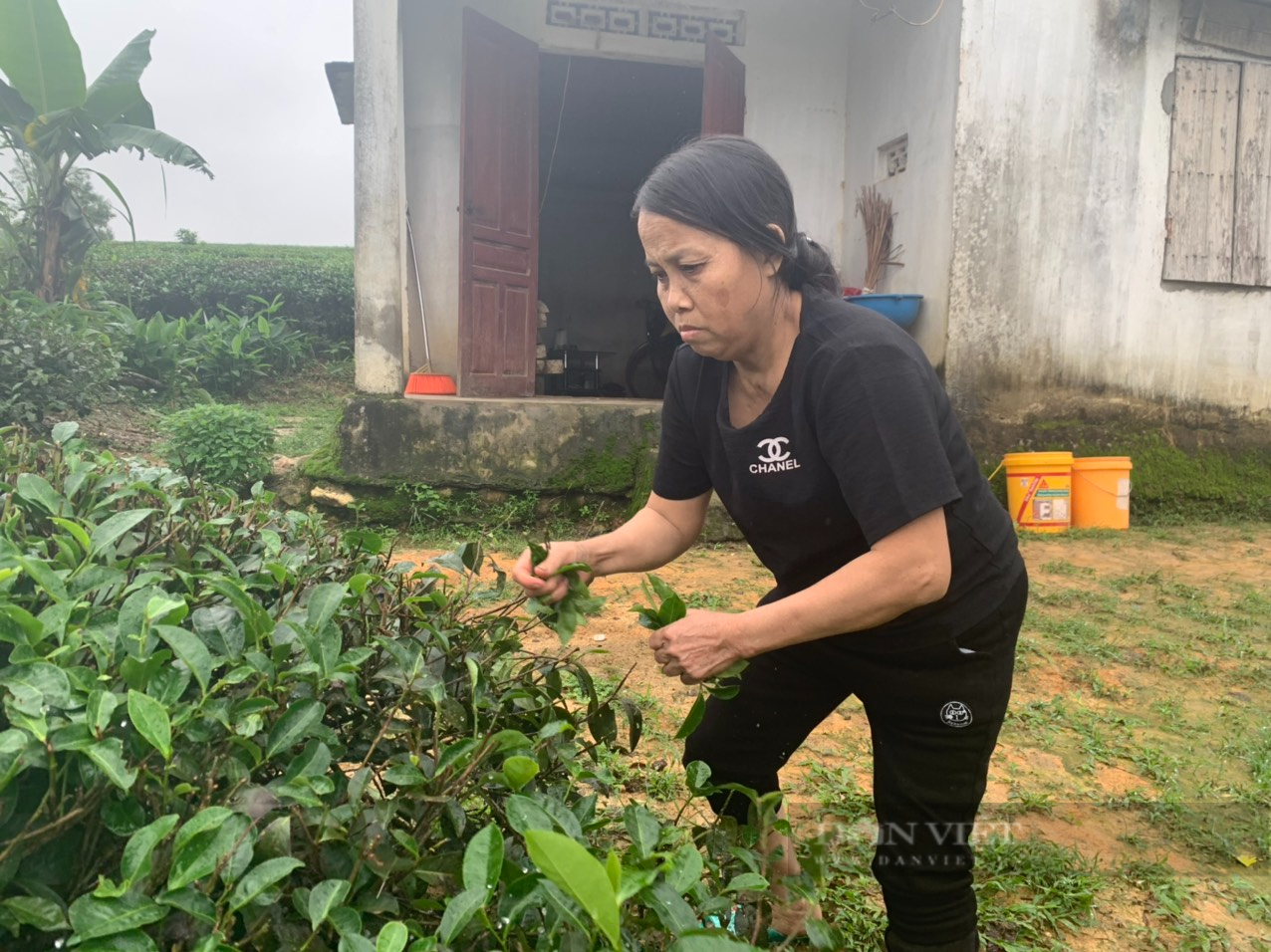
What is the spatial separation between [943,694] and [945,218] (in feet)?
17.6

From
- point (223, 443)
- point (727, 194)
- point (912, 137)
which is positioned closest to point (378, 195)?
point (223, 443)

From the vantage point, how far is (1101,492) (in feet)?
20.5

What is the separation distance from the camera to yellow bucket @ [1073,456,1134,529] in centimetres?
622

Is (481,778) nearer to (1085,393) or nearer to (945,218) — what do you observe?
(945,218)

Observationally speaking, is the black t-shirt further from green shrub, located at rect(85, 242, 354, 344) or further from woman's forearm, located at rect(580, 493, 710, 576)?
green shrub, located at rect(85, 242, 354, 344)

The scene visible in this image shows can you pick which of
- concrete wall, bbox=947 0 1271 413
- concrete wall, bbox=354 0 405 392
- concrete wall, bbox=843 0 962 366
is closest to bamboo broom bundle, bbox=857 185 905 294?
concrete wall, bbox=843 0 962 366

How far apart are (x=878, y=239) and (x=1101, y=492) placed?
2.43 metres

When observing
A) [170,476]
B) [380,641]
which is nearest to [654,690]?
[170,476]

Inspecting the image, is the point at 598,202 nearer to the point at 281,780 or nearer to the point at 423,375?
the point at 423,375

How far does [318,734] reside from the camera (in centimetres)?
98

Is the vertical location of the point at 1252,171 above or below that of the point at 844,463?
above

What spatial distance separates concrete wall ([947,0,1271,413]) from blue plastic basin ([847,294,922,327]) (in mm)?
314

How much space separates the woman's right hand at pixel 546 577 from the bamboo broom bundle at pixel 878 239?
572 cm

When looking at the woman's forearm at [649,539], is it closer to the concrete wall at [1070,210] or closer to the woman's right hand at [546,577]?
the woman's right hand at [546,577]
